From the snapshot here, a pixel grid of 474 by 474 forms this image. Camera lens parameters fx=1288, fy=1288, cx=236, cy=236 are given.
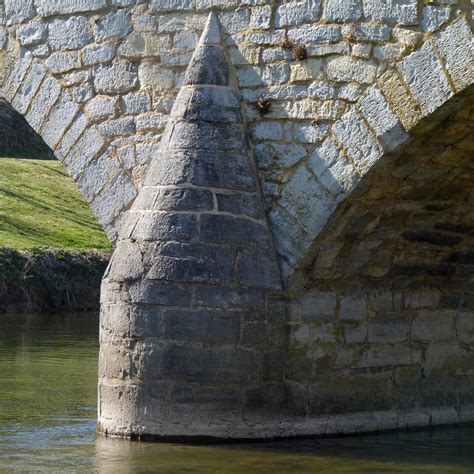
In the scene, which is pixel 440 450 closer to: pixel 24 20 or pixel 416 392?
pixel 416 392

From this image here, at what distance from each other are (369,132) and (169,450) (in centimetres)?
214

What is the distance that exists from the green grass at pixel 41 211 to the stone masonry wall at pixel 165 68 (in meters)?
12.1

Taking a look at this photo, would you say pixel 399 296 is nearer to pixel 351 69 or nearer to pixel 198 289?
pixel 198 289

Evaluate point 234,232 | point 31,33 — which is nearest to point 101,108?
point 31,33

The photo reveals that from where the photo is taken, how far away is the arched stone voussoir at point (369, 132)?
6.91m

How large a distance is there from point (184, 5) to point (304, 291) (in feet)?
6.33

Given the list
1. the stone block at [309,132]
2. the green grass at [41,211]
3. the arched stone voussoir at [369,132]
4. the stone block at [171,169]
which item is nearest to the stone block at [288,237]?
the arched stone voussoir at [369,132]

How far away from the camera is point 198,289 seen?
24.8 ft

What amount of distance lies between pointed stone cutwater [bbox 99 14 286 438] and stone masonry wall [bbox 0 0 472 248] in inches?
7.2

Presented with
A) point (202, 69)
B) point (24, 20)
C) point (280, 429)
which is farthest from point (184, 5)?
point (280, 429)

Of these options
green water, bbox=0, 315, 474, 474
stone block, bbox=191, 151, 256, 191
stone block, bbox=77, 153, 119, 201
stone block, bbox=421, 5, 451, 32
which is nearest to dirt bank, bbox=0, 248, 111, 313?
green water, bbox=0, 315, 474, 474

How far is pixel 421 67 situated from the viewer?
7.04m

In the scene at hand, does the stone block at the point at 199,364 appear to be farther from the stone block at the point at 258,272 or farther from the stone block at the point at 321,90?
the stone block at the point at 321,90

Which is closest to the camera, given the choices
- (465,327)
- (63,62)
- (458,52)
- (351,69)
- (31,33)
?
(458,52)
